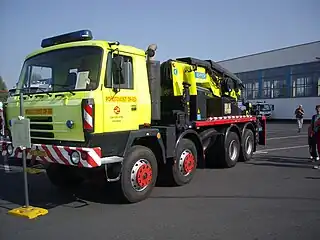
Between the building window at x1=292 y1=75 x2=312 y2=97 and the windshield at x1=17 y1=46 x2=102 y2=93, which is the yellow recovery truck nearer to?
the windshield at x1=17 y1=46 x2=102 y2=93

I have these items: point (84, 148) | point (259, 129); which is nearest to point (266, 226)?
point (84, 148)

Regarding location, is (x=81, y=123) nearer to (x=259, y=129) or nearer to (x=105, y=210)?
(x=105, y=210)

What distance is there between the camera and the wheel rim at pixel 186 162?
298 inches

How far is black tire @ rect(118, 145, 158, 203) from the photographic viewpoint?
19.9ft

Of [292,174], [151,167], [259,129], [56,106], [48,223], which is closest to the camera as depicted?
[48,223]

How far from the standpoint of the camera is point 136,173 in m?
6.25

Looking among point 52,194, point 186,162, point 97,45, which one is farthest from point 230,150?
point 97,45

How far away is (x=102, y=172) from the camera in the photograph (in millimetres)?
6316

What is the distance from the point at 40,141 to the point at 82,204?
1.32 meters

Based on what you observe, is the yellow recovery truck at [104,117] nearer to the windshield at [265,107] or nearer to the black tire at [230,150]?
the black tire at [230,150]

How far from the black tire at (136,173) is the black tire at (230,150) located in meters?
3.61

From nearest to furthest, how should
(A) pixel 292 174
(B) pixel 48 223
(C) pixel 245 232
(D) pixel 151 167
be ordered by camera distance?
1. (C) pixel 245 232
2. (B) pixel 48 223
3. (D) pixel 151 167
4. (A) pixel 292 174

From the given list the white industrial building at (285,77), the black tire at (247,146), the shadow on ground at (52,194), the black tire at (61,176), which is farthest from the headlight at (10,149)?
the white industrial building at (285,77)

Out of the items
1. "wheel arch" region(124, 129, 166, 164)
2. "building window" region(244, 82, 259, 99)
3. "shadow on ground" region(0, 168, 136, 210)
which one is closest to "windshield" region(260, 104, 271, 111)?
"building window" region(244, 82, 259, 99)
